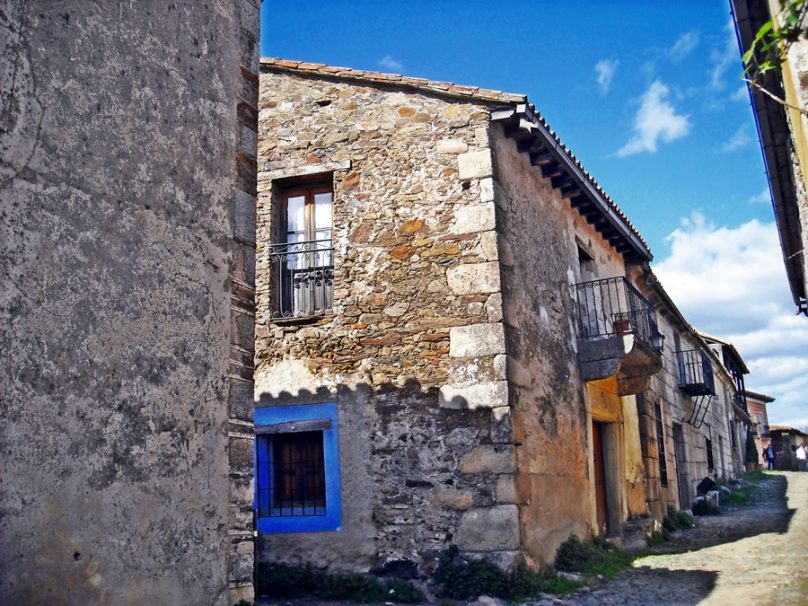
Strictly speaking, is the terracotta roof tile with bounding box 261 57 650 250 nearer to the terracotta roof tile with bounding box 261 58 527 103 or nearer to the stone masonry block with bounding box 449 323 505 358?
the terracotta roof tile with bounding box 261 58 527 103

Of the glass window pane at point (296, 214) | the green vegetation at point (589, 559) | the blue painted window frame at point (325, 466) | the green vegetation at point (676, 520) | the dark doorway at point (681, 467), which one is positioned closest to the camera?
the blue painted window frame at point (325, 466)

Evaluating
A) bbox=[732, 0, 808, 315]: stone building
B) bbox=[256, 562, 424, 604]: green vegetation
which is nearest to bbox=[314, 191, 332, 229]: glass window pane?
bbox=[256, 562, 424, 604]: green vegetation

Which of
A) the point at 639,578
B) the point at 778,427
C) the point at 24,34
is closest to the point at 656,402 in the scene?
the point at 639,578

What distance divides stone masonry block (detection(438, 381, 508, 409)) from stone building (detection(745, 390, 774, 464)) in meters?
34.0

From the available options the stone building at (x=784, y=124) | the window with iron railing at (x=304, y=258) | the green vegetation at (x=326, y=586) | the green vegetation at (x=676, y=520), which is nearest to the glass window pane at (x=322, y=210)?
the window with iron railing at (x=304, y=258)

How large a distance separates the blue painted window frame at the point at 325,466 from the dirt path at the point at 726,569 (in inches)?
94.8

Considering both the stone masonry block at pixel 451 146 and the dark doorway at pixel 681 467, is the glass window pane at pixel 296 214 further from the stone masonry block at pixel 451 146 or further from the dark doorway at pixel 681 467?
the dark doorway at pixel 681 467

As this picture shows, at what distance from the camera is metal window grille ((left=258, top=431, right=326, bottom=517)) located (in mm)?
7977

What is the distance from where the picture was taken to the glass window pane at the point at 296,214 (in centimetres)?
879

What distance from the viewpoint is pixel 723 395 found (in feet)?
81.7

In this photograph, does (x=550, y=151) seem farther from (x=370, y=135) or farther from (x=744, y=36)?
(x=744, y=36)

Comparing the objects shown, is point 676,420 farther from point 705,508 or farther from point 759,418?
point 759,418

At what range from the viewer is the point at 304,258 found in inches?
337

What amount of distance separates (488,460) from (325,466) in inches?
68.3
